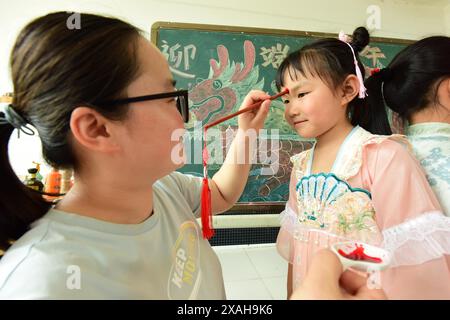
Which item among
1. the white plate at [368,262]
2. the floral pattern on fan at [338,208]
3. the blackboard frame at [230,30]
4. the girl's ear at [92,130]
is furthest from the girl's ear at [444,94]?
the blackboard frame at [230,30]

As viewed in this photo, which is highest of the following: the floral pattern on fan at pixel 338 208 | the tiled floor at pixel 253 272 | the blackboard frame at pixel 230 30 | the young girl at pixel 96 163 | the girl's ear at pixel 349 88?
the blackboard frame at pixel 230 30

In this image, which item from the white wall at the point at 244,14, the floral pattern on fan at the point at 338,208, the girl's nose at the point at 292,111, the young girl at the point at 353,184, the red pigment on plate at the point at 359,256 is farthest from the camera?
the white wall at the point at 244,14

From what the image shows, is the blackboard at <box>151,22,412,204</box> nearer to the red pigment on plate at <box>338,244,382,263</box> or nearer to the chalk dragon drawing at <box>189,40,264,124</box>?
the chalk dragon drawing at <box>189,40,264,124</box>

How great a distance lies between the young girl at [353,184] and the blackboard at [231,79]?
85 cm

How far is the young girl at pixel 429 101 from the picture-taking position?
2.91 ft

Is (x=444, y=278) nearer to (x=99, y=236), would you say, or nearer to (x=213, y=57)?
(x=99, y=236)

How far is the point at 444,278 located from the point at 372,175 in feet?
1.08

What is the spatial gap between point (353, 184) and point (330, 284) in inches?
21.7

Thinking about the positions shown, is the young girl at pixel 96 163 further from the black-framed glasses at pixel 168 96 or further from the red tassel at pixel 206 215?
the red tassel at pixel 206 215

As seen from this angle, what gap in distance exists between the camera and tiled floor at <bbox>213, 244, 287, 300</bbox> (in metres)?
1.54

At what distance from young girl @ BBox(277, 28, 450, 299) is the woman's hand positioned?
0.37 metres

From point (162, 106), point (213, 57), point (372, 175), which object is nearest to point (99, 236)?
point (162, 106)

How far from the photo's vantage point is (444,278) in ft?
2.31

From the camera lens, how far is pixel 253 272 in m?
1.75
